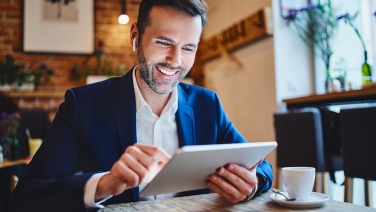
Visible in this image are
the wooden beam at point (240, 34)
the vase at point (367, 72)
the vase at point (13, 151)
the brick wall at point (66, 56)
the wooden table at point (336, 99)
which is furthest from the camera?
the brick wall at point (66, 56)

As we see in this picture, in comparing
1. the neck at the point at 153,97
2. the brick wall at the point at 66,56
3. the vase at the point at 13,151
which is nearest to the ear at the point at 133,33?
the neck at the point at 153,97

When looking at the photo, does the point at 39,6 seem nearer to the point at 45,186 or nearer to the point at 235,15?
→ the point at 235,15

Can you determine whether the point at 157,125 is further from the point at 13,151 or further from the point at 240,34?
the point at 240,34

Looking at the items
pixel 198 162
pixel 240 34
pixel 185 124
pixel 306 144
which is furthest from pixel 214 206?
pixel 240 34

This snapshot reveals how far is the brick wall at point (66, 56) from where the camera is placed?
4352 mm

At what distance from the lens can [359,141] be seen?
6.48ft

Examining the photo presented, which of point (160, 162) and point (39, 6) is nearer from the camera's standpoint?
point (160, 162)

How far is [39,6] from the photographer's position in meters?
4.38

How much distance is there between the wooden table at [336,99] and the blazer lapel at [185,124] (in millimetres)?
1592

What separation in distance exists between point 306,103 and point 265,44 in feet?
2.53

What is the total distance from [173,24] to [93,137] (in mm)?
408

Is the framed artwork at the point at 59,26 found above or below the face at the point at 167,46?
above

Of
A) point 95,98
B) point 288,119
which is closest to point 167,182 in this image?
point 95,98

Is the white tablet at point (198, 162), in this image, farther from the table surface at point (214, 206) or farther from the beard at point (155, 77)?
the beard at point (155, 77)
